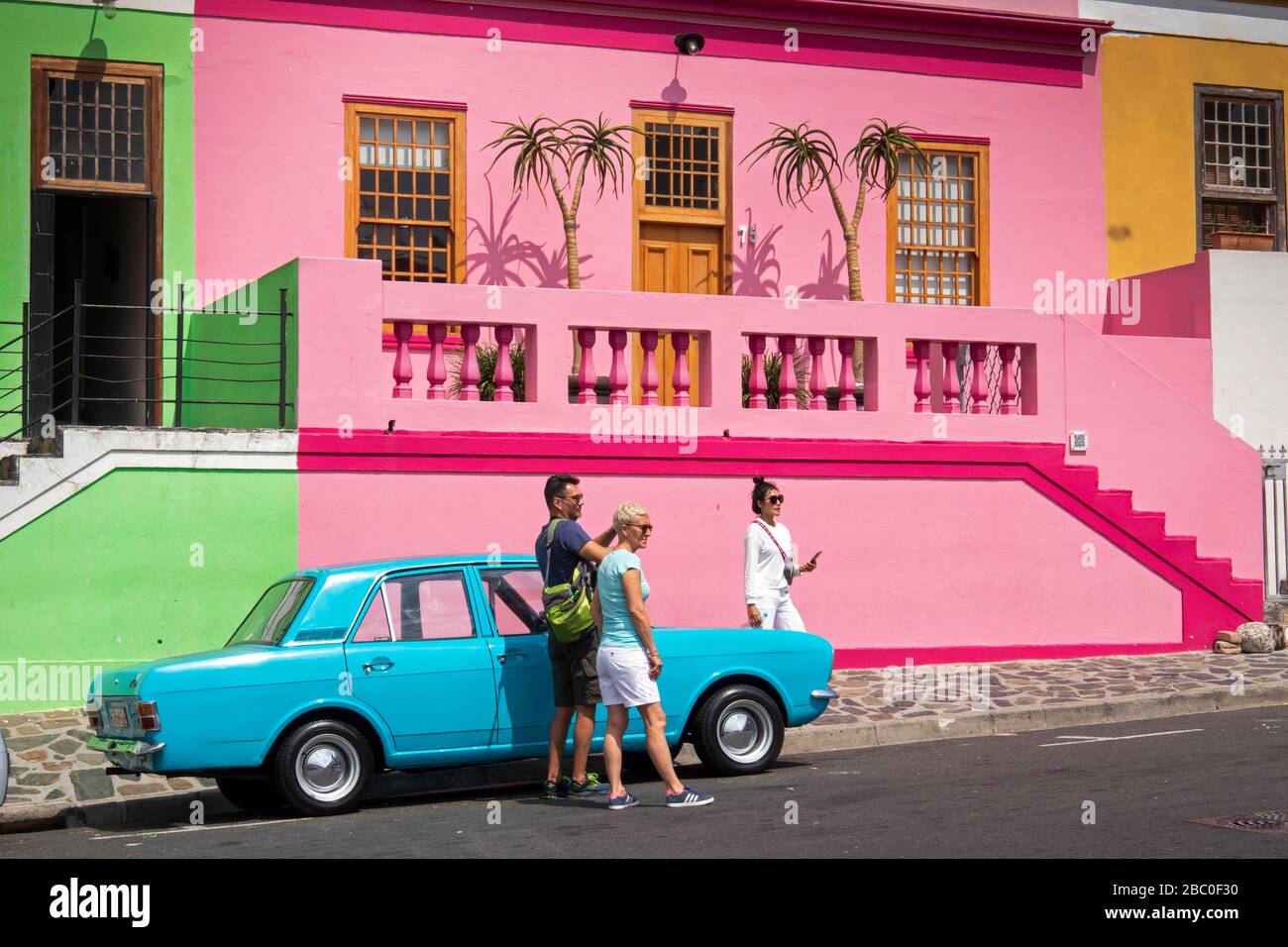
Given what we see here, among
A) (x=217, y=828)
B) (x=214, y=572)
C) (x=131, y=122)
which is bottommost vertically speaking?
(x=217, y=828)

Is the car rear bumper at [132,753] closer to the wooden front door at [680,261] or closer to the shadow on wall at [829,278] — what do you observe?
the wooden front door at [680,261]

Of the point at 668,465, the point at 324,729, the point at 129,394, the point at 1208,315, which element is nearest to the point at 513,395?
the point at 668,465

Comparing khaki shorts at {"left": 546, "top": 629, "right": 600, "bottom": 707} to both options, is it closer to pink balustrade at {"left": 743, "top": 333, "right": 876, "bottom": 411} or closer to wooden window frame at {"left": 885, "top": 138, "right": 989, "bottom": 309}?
pink balustrade at {"left": 743, "top": 333, "right": 876, "bottom": 411}

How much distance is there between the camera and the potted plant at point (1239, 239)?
19547mm

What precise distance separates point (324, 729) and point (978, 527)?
25.2ft

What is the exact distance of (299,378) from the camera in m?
14.0

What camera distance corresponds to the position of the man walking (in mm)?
10148

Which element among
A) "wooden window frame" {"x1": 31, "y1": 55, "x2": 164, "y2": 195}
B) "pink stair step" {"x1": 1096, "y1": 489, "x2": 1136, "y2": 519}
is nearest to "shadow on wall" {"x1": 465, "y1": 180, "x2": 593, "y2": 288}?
"wooden window frame" {"x1": 31, "y1": 55, "x2": 164, "y2": 195}

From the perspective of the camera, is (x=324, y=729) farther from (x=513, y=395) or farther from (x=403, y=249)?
(x=403, y=249)

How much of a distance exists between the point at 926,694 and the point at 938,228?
7.12 metres

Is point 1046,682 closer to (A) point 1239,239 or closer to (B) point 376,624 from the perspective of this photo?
(B) point 376,624

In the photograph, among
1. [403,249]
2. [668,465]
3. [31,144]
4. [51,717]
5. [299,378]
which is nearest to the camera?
[51,717]

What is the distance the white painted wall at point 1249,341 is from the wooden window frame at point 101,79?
10.5m

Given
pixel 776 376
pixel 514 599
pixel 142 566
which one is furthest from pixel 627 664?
pixel 776 376
